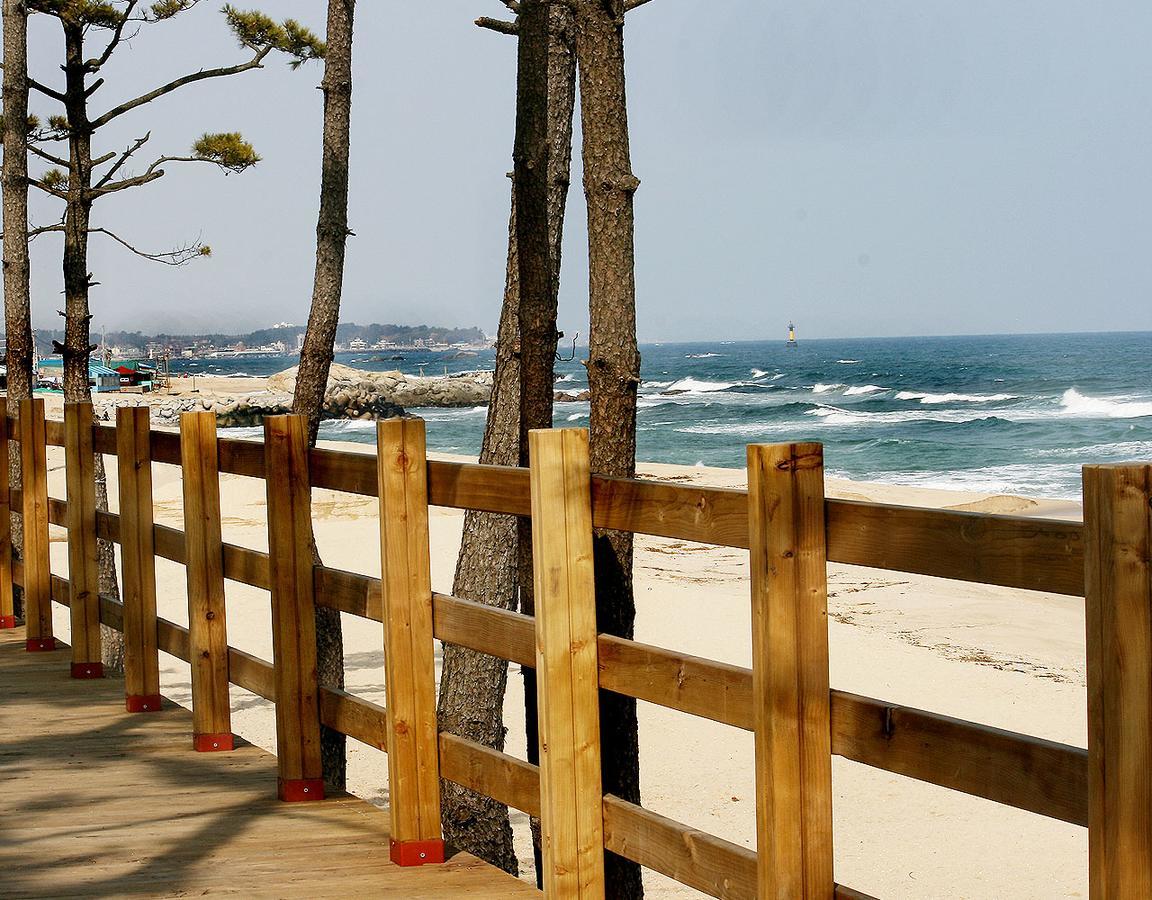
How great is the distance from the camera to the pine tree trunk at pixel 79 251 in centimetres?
1066

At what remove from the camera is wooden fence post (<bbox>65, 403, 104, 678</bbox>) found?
597 cm

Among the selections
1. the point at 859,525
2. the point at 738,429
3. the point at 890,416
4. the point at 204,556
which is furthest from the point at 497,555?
the point at 890,416

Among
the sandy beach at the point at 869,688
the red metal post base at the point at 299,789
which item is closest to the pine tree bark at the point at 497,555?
the sandy beach at the point at 869,688

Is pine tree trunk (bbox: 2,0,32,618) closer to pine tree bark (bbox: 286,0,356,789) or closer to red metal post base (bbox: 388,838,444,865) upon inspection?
pine tree bark (bbox: 286,0,356,789)

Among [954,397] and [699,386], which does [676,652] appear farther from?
[699,386]

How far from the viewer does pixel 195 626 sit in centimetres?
470

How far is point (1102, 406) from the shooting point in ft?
172

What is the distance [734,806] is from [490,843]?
2.23 meters

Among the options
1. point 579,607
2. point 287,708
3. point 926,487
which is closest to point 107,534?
point 287,708

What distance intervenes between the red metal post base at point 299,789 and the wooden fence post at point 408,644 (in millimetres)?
680

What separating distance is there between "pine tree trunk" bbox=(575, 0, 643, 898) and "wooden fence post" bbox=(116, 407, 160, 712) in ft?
6.37

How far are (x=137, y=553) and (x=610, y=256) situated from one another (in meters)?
2.41

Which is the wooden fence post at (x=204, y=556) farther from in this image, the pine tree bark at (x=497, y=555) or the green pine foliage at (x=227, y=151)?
the green pine foliage at (x=227, y=151)

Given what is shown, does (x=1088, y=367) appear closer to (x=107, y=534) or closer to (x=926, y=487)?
(x=926, y=487)
